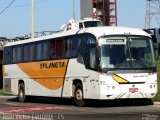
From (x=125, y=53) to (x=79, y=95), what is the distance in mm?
2800

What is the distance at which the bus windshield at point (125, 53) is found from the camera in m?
20.3

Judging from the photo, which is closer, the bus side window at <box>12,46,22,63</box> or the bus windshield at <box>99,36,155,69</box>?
A: the bus windshield at <box>99,36,155,69</box>

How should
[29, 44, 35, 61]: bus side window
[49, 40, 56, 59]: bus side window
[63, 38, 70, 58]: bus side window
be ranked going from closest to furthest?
1. [63, 38, 70, 58]: bus side window
2. [49, 40, 56, 59]: bus side window
3. [29, 44, 35, 61]: bus side window

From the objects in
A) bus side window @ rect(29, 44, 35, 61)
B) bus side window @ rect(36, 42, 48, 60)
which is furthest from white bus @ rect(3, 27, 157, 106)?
bus side window @ rect(29, 44, 35, 61)

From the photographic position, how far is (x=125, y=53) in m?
20.5

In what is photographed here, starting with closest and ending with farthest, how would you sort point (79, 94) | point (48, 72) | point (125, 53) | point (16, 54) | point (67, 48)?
1. point (125, 53)
2. point (79, 94)
3. point (67, 48)
4. point (48, 72)
5. point (16, 54)

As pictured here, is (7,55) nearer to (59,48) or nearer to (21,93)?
(21,93)

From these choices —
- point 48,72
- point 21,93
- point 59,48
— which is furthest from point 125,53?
point 21,93

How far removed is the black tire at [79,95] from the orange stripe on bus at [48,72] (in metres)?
1.40

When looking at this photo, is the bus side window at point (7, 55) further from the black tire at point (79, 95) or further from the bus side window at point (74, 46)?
the black tire at point (79, 95)

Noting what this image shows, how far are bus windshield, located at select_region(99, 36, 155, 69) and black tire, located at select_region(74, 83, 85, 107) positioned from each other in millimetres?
2044

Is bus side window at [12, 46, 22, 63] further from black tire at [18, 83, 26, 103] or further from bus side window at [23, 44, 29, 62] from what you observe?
black tire at [18, 83, 26, 103]

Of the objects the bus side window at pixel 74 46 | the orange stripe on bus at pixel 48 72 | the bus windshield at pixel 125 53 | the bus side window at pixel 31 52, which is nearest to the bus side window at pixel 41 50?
the orange stripe on bus at pixel 48 72

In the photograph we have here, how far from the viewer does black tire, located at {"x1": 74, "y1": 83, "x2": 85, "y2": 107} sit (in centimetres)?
2156
